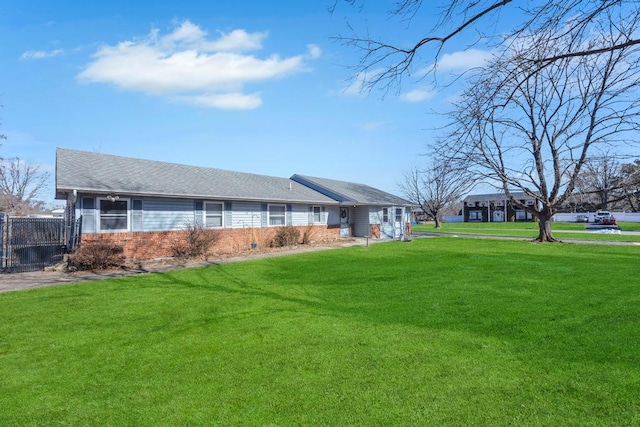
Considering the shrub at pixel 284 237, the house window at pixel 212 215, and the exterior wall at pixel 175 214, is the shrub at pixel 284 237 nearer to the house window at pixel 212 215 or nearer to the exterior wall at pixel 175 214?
the exterior wall at pixel 175 214

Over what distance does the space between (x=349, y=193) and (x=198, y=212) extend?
1311 centimetres

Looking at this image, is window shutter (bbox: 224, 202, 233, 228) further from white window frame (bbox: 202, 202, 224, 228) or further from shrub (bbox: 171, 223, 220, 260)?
shrub (bbox: 171, 223, 220, 260)

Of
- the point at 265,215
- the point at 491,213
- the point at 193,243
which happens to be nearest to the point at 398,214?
the point at 265,215

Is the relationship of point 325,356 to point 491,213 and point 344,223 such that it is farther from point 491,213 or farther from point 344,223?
point 491,213

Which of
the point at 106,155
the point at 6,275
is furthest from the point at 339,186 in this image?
the point at 6,275

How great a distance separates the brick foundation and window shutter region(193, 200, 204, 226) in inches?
37.8

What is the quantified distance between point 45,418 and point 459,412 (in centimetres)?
362

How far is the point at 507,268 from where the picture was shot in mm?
11531

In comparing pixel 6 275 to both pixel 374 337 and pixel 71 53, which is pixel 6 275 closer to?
pixel 71 53

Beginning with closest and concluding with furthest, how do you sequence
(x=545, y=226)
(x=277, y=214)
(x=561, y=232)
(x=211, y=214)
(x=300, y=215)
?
(x=211, y=214)
(x=277, y=214)
(x=300, y=215)
(x=545, y=226)
(x=561, y=232)

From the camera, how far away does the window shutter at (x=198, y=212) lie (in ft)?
53.6

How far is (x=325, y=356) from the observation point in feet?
14.2

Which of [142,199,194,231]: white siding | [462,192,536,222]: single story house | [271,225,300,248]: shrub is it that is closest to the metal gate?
[142,199,194,231]: white siding

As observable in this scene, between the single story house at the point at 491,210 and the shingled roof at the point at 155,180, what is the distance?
185ft
